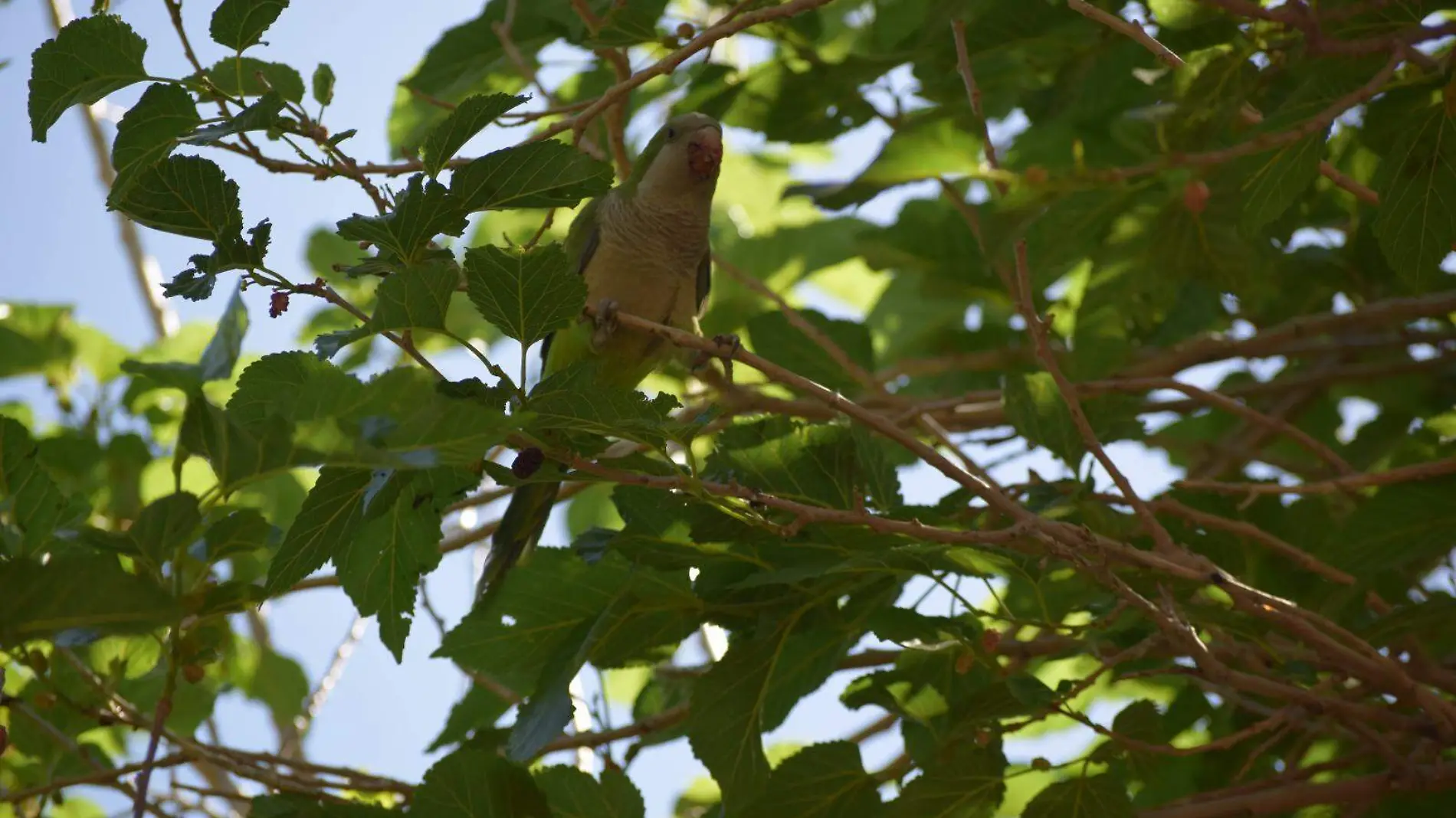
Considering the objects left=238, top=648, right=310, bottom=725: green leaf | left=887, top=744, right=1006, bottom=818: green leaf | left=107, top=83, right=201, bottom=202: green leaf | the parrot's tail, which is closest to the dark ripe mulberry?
left=107, top=83, right=201, bottom=202: green leaf

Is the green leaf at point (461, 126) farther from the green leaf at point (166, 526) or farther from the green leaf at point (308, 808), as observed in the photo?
the green leaf at point (308, 808)

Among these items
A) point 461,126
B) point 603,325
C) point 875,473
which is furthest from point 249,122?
point 603,325

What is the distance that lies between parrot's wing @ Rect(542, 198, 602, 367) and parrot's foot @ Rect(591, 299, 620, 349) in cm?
22

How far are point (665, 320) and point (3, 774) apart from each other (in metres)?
2.12

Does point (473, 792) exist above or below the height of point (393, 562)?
below

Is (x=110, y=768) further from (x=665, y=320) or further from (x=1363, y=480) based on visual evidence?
(x=1363, y=480)

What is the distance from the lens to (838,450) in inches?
90.0

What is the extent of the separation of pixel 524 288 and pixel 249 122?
0.46 metres

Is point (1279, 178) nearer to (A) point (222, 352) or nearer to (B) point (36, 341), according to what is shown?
(A) point (222, 352)

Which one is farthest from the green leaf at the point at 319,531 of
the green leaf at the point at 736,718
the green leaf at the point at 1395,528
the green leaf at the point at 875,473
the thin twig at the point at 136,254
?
the thin twig at the point at 136,254

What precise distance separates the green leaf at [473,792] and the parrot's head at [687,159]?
181 cm

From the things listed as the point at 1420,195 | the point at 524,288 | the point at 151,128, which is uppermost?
the point at 151,128

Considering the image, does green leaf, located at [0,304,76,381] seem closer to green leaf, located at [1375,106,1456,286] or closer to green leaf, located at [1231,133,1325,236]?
green leaf, located at [1231,133,1325,236]

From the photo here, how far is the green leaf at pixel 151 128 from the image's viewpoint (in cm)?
186
